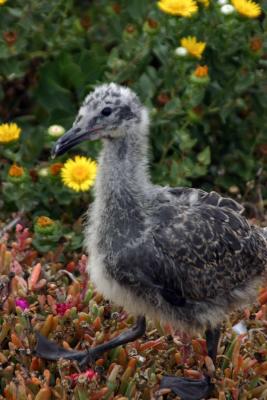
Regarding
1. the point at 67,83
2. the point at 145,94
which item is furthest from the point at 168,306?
the point at 67,83

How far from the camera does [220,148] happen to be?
250 inches

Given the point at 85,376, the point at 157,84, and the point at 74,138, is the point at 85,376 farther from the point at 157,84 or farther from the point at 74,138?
the point at 157,84

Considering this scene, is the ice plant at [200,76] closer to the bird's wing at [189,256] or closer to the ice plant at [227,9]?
the ice plant at [227,9]

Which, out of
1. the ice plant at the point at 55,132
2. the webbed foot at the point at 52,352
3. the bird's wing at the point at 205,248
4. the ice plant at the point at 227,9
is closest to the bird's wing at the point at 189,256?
the bird's wing at the point at 205,248

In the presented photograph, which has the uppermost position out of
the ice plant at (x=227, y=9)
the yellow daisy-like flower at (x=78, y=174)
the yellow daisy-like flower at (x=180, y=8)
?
the yellow daisy-like flower at (x=180, y=8)

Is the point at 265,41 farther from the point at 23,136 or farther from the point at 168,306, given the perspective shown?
the point at 168,306

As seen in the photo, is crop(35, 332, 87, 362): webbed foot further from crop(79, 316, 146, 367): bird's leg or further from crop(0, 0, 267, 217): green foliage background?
crop(0, 0, 267, 217): green foliage background

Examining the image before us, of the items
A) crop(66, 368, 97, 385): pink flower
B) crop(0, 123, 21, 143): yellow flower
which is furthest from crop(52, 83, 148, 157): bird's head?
crop(0, 123, 21, 143): yellow flower

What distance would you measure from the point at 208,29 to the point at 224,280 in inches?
87.5

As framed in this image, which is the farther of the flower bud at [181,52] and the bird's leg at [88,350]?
the flower bud at [181,52]

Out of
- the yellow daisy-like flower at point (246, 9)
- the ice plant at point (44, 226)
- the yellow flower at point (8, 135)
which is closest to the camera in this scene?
the ice plant at point (44, 226)

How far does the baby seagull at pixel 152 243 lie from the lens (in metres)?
4.07

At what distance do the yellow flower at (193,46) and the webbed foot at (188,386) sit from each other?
2131 mm

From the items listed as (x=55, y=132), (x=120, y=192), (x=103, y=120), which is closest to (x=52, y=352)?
(x=120, y=192)
